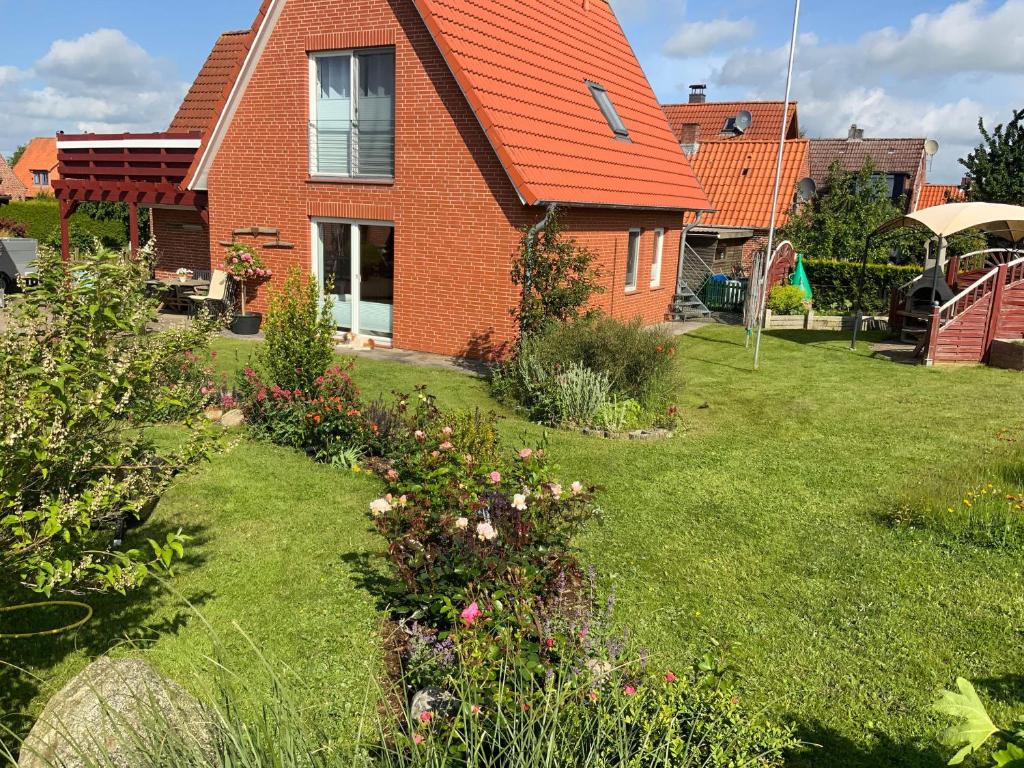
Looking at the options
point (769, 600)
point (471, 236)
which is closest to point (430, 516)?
point (769, 600)

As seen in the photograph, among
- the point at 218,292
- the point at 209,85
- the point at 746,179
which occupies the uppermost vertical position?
the point at 209,85

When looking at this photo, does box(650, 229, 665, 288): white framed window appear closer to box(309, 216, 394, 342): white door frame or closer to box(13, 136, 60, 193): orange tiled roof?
box(309, 216, 394, 342): white door frame

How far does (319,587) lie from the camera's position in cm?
545

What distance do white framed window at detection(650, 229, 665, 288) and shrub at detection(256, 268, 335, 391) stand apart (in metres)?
11.5

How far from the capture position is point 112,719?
2.84 metres

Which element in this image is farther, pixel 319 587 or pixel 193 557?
pixel 193 557

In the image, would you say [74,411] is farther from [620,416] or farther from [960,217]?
[960,217]

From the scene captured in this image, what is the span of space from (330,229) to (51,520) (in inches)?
496

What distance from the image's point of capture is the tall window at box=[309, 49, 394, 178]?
45.2 feet

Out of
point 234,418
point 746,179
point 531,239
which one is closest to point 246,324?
point 531,239

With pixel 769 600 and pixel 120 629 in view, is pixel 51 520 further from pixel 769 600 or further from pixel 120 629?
pixel 769 600

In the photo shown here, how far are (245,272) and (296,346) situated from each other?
25.8 ft

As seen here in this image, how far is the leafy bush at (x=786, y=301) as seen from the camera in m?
20.6

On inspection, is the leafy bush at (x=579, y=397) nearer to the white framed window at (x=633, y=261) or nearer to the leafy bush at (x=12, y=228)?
the white framed window at (x=633, y=261)
